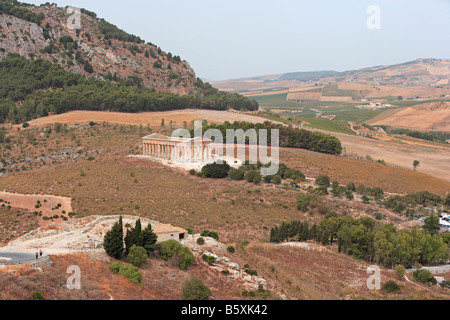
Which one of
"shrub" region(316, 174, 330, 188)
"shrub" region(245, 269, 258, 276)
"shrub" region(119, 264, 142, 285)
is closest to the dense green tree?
"shrub" region(316, 174, 330, 188)

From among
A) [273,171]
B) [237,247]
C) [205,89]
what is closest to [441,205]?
[273,171]

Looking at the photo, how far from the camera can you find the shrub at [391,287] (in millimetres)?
30267

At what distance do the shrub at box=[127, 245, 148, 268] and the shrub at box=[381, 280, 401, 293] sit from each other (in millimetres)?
17170

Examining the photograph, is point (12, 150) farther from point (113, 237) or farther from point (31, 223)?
point (113, 237)

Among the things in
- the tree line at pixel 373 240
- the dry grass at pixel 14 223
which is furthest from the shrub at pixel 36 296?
the tree line at pixel 373 240

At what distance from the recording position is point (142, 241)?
→ 28.6 m

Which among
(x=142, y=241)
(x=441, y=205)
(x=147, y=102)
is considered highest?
(x=147, y=102)

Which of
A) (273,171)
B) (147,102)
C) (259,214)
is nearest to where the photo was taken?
(259,214)

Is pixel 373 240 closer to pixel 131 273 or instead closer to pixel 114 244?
pixel 114 244

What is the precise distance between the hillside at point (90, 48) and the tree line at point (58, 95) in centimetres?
837

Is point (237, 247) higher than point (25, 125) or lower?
lower

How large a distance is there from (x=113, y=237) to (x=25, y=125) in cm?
7027

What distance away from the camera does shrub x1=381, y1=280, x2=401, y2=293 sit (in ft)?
99.3

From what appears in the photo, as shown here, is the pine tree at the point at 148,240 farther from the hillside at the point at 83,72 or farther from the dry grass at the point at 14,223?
the hillside at the point at 83,72
